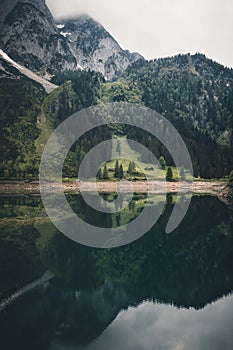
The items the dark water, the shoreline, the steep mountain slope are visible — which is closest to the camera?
the dark water

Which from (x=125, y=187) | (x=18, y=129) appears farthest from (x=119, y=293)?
(x=18, y=129)

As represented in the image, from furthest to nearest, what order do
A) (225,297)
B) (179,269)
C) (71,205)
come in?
(71,205)
(179,269)
(225,297)

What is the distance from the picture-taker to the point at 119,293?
29266mm

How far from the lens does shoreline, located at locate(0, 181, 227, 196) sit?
413 feet

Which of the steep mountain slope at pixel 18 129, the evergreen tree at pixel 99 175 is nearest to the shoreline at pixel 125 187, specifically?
the evergreen tree at pixel 99 175

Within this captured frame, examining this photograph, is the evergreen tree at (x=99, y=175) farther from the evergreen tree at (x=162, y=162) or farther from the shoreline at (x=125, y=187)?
the evergreen tree at (x=162, y=162)

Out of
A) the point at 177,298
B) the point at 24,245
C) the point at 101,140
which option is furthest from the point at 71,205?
the point at 101,140

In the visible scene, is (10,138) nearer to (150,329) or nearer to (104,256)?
(104,256)

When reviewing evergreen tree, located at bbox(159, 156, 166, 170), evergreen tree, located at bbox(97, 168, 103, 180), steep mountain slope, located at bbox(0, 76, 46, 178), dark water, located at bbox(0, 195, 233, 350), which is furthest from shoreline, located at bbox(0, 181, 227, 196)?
dark water, located at bbox(0, 195, 233, 350)

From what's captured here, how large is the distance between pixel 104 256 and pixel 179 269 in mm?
9468

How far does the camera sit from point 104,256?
4031 cm

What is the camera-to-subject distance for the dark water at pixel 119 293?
2152cm

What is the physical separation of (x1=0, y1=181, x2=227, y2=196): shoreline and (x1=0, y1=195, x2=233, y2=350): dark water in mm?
76970

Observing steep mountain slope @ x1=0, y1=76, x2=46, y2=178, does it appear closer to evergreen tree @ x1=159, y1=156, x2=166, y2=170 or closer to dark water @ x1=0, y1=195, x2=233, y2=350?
evergreen tree @ x1=159, y1=156, x2=166, y2=170
